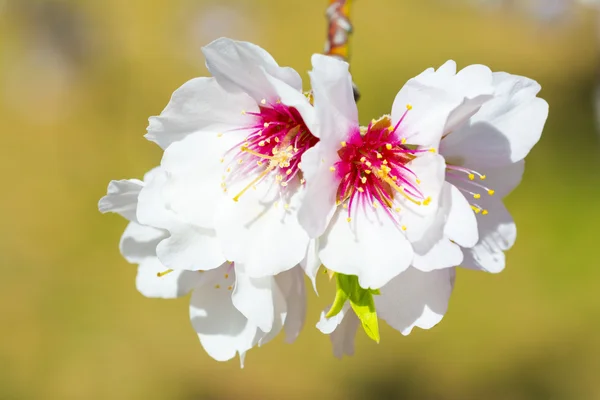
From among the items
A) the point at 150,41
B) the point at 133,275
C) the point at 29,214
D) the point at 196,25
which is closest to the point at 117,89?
the point at 150,41

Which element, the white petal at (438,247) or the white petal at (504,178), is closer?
the white petal at (438,247)

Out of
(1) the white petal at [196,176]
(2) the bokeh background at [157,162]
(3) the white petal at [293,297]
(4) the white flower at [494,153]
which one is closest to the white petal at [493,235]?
(4) the white flower at [494,153]

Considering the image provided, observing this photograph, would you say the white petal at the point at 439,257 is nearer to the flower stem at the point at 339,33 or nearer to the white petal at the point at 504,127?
the white petal at the point at 504,127

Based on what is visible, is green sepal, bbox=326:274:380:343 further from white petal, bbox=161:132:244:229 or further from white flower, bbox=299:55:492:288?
white petal, bbox=161:132:244:229

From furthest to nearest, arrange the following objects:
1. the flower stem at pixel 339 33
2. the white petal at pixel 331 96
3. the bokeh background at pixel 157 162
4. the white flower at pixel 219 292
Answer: the bokeh background at pixel 157 162, the flower stem at pixel 339 33, the white flower at pixel 219 292, the white petal at pixel 331 96

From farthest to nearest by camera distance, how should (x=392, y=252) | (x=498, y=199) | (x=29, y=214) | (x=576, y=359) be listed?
(x=29, y=214) < (x=576, y=359) < (x=498, y=199) < (x=392, y=252)

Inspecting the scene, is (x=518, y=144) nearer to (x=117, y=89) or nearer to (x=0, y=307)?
(x=0, y=307)
